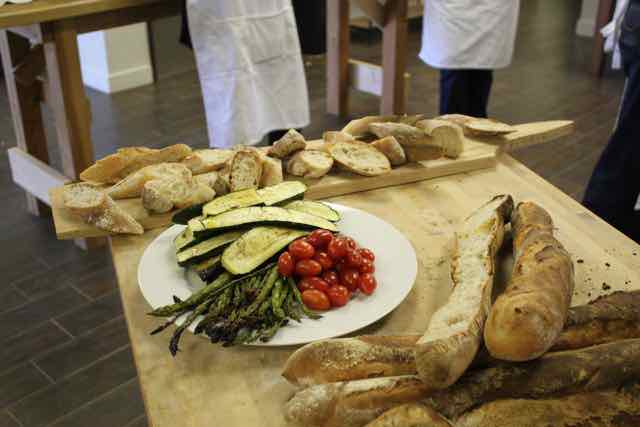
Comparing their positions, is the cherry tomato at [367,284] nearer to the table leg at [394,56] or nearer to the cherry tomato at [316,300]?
the cherry tomato at [316,300]

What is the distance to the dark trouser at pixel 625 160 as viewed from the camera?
2508 millimetres

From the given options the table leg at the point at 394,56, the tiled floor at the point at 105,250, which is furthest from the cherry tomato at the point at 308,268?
the table leg at the point at 394,56

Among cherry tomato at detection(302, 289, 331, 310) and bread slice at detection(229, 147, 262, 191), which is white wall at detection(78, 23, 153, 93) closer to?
bread slice at detection(229, 147, 262, 191)

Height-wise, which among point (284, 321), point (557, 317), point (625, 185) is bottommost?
point (625, 185)

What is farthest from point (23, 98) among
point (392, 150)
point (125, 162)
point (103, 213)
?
point (392, 150)

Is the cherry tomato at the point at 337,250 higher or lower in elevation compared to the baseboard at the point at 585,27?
higher

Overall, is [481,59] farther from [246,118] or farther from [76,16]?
[76,16]

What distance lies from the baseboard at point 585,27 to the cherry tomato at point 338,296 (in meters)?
6.19

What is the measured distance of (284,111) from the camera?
10.9ft

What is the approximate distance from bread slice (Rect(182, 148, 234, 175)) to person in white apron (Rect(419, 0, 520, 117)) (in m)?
2.16

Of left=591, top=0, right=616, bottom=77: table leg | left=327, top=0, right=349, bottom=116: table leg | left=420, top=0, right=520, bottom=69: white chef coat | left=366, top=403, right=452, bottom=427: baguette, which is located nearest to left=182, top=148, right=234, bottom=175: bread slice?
left=366, top=403, right=452, bottom=427: baguette

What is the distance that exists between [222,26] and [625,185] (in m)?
1.72

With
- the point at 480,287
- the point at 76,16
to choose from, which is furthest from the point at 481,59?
the point at 480,287

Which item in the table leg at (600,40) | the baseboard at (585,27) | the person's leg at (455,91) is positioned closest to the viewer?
the person's leg at (455,91)
